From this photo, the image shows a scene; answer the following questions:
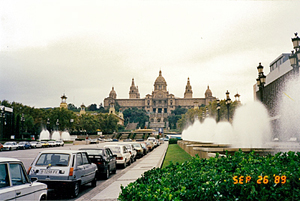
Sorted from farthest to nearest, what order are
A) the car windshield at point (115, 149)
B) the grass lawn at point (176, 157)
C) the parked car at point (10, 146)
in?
the parked car at point (10, 146)
the car windshield at point (115, 149)
the grass lawn at point (176, 157)

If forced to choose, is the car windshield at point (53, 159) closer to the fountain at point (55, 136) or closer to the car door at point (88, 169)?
the car door at point (88, 169)

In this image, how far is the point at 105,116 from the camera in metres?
122

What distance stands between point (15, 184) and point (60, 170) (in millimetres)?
4186

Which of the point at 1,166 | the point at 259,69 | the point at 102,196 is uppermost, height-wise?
the point at 259,69

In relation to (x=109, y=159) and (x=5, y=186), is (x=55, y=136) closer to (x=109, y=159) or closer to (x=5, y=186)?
(x=109, y=159)

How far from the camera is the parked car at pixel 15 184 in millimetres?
5383

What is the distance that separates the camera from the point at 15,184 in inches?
227

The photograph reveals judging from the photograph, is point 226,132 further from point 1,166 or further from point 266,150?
point 1,166

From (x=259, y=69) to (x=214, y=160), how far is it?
13.5 m

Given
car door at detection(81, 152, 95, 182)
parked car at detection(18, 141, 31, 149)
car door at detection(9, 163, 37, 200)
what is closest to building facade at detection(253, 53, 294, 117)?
parked car at detection(18, 141, 31, 149)

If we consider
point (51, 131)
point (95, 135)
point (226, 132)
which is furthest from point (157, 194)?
point (95, 135)

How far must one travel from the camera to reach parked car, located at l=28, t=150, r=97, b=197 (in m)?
9.74

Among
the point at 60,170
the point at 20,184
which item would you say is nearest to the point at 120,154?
the point at 60,170
